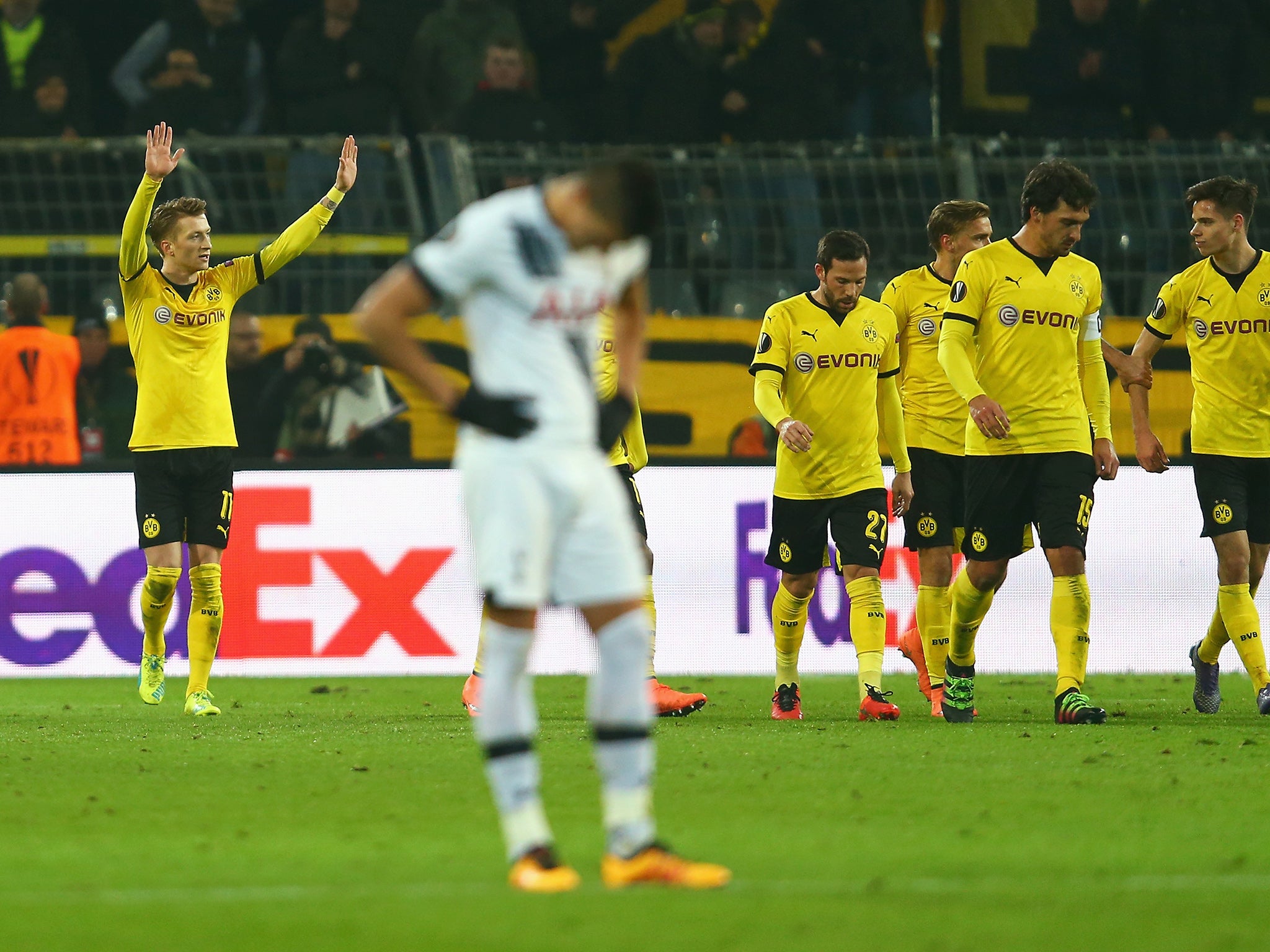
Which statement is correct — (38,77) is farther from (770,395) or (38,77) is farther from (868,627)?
(868,627)

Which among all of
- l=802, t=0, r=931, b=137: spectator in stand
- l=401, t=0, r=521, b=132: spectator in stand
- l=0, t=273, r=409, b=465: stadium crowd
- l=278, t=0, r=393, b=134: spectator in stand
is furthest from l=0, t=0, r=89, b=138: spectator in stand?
l=802, t=0, r=931, b=137: spectator in stand

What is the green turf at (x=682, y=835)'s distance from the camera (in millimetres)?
3818

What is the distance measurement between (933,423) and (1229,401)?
1419 mm

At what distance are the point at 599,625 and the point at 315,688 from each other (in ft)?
20.7

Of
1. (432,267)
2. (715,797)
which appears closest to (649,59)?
(715,797)

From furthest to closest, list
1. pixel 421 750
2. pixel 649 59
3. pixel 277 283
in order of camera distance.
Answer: pixel 649 59 → pixel 277 283 → pixel 421 750

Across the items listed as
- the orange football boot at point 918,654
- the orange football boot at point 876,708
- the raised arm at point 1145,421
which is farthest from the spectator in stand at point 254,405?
the raised arm at point 1145,421

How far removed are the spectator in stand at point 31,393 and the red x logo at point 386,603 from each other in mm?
2215

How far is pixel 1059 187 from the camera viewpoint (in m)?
7.74

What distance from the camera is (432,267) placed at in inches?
167

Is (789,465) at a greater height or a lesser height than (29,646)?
greater

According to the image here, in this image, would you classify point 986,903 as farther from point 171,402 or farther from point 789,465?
point 171,402

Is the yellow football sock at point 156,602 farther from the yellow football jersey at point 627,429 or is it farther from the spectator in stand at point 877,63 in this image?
the spectator in stand at point 877,63

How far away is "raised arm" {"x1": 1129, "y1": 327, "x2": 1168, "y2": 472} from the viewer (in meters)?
8.45
